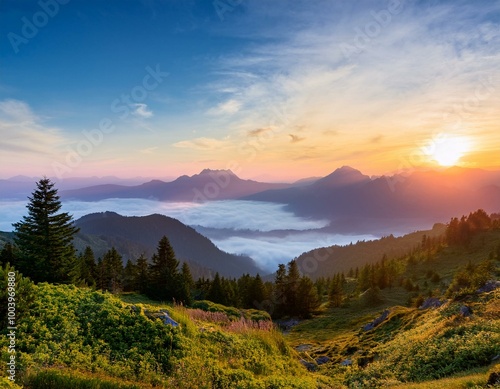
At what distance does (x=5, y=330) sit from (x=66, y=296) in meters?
3.39

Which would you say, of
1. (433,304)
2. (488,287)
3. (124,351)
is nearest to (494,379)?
(124,351)

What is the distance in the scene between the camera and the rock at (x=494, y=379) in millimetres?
10320

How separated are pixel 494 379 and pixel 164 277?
47874mm

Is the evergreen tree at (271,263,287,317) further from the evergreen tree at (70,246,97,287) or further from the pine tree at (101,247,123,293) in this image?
the evergreen tree at (70,246,97,287)

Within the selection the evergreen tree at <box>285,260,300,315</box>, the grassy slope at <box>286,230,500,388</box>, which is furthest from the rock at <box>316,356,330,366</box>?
the evergreen tree at <box>285,260,300,315</box>

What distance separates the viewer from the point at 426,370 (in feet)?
51.8

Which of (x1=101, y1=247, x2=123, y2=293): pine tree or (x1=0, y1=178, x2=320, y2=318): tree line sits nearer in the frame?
(x1=0, y1=178, x2=320, y2=318): tree line

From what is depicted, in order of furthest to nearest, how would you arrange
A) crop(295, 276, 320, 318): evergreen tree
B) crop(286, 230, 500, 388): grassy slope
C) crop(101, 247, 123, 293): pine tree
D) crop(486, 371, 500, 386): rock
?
crop(295, 276, 320, 318): evergreen tree, crop(101, 247, 123, 293): pine tree, crop(286, 230, 500, 388): grassy slope, crop(486, 371, 500, 386): rock

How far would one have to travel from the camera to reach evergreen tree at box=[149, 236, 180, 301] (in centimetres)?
4881

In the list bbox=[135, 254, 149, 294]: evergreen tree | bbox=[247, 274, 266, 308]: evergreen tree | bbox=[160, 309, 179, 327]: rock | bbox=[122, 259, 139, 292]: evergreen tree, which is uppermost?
bbox=[160, 309, 179, 327]: rock

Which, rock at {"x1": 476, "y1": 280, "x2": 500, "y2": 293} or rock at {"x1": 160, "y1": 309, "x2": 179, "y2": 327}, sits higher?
rock at {"x1": 160, "y1": 309, "x2": 179, "y2": 327}

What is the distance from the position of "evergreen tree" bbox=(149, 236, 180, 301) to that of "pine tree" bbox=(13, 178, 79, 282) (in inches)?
692

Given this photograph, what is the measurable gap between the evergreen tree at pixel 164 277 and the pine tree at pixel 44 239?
17.6 m

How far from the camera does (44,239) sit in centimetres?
3328
